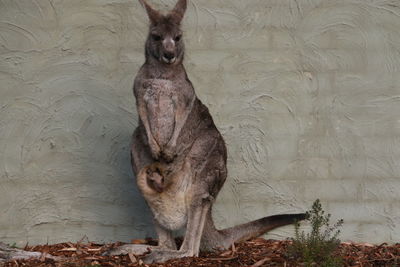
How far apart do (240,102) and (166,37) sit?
1056 millimetres

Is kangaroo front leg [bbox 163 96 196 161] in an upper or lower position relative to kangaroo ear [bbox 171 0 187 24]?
lower

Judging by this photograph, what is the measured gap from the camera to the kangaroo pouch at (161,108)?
5.04 meters

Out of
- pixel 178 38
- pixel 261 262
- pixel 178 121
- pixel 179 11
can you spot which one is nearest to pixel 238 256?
pixel 261 262

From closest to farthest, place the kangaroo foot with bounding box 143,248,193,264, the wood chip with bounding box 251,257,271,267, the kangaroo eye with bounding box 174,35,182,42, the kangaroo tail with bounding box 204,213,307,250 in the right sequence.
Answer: the wood chip with bounding box 251,257,271,267
the kangaroo foot with bounding box 143,248,193,264
the kangaroo eye with bounding box 174,35,182,42
the kangaroo tail with bounding box 204,213,307,250

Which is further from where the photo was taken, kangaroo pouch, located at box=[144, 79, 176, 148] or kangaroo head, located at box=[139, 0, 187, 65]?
kangaroo pouch, located at box=[144, 79, 176, 148]

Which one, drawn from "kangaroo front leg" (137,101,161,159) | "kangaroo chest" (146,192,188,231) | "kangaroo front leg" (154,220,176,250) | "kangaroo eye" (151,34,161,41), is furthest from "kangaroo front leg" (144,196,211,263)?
"kangaroo eye" (151,34,161,41)

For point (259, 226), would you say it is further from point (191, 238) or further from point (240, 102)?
point (240, 102)

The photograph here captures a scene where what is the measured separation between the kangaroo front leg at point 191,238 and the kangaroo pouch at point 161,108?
1.68 feet

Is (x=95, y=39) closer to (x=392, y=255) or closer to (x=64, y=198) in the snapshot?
(x=64, y=198)

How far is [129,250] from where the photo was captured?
16.6 ft

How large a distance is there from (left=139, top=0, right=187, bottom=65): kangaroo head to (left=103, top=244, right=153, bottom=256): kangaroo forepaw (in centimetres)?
132

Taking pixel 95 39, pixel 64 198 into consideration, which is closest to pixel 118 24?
pixel 95 39

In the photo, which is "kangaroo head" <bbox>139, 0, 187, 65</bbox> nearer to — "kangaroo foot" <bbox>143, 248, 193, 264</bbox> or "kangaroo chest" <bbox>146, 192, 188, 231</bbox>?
"kangaroo chest" <bbox>146, 192, 188, 231</bbox>

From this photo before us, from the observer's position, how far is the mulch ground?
4.81m
